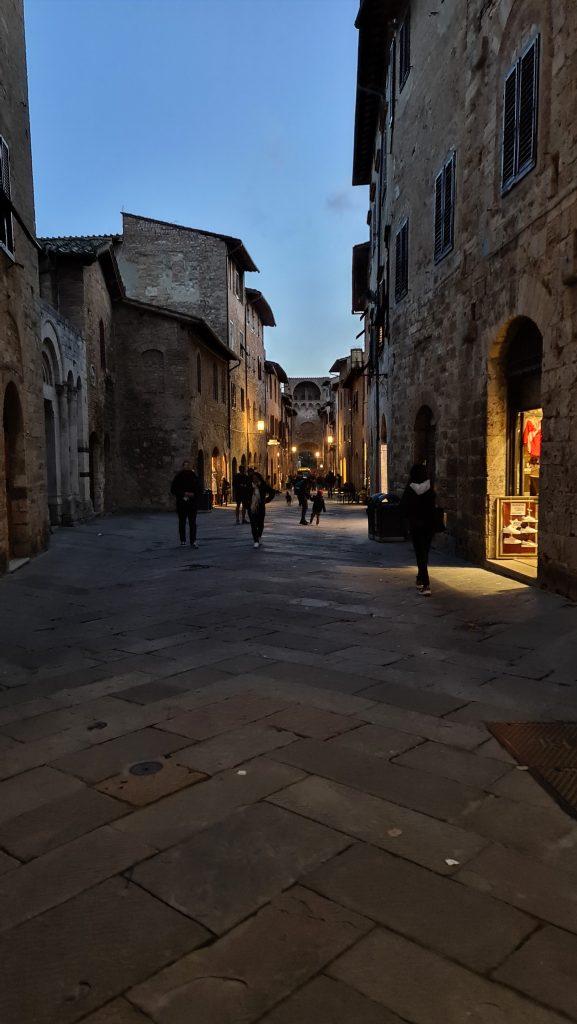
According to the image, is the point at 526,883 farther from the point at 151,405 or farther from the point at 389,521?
the point at 151,405

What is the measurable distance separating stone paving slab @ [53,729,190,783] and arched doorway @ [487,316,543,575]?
669 cm

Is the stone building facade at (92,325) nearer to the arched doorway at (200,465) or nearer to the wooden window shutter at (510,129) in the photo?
the arched doorway at (200,465)

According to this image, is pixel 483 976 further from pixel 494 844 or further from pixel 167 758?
pixel 167 758

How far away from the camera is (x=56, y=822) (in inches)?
108

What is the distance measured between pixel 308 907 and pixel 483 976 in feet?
1.86

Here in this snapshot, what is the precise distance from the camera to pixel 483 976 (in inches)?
73.7

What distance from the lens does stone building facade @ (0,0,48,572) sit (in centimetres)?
954

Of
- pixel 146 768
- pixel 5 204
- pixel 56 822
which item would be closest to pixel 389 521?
pixel 5 204

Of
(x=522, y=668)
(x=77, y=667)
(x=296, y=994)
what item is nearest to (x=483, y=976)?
(x=296, y=994)

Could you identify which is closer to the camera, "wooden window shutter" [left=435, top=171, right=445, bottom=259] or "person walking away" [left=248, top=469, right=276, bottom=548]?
"wooden window shutter" [left=435, top=171, right=445, bottom=259]

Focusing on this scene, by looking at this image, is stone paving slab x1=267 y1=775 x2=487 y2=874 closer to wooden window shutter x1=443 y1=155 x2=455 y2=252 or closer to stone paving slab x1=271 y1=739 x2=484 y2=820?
stone paving slab x1=271 y1=739 x2=484 y2=820

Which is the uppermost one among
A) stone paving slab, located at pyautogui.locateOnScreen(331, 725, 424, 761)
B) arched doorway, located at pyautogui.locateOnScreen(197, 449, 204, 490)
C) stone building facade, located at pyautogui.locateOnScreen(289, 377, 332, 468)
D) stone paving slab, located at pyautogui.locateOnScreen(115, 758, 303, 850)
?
stone building facade, located at pyautogui.locateOnScreen(289, 377, 332, 468)

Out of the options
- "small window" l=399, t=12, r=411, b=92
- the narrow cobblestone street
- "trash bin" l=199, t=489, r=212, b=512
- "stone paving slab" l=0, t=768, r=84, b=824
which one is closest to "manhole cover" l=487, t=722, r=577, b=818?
the narrow cobblestone street

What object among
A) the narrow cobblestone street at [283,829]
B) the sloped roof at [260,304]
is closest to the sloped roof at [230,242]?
the sloped roof at [260,304]
